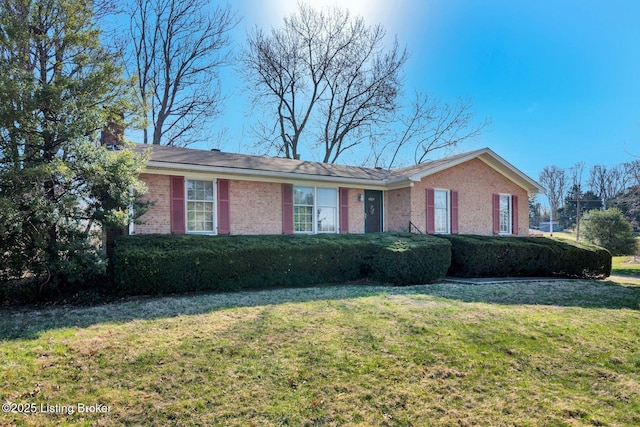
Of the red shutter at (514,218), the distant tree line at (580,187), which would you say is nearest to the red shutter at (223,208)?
the red shutter at (514,218)

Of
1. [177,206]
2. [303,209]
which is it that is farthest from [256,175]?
[177,206]

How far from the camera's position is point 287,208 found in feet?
41.4

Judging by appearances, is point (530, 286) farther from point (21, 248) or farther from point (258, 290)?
point (21, 248)

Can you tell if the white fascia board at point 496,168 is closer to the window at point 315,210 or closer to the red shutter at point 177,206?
the window at point 315,210

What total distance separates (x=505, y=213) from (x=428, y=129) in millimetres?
12376

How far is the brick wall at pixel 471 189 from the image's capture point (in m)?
14.5

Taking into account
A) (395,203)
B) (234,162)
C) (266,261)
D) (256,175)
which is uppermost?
(234,162)

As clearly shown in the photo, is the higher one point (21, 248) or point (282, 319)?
point (21, 248)

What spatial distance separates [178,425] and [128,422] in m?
0.44

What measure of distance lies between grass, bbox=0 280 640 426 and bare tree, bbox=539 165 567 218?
63442mm

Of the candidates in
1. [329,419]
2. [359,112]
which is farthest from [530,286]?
[359,112]

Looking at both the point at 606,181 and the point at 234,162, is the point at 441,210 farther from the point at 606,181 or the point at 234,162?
the point at 606,181

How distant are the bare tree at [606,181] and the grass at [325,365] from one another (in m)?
60.2

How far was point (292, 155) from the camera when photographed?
25984 millimetres
